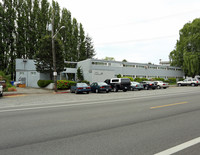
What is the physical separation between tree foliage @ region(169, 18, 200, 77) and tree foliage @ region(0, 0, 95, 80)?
29709 millimetres

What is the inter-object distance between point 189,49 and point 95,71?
32314mm

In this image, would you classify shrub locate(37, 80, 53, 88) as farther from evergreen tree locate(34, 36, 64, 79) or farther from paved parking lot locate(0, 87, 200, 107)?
paved parking lot locate(0, 87, 200, 107)

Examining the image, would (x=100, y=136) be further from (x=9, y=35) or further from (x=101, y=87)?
(x=9, y=35)

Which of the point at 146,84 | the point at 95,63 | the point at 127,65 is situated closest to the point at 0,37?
the point at 95,63

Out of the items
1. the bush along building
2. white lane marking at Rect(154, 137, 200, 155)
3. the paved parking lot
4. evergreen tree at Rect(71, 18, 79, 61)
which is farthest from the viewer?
evergreen tree at Rect(71, 18, 79, 61)

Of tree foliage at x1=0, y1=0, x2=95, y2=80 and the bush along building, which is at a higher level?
tree foliage at x1=0, y1=0, x2=95, y2=80

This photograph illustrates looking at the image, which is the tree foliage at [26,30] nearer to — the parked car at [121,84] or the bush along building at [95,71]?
the bush along building at [95,71]

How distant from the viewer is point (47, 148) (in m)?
3.65

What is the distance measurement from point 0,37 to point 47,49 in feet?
67.8

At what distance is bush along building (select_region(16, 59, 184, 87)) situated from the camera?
117 feet

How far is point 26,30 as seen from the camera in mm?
47156

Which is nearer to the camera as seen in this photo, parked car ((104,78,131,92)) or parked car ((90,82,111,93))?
parked car ((90,82,111,93))

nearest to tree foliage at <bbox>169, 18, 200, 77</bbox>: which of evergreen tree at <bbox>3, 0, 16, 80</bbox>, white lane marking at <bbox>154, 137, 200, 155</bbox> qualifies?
evergreen tree at <bbox>3, 0, 16, 80</bbox>

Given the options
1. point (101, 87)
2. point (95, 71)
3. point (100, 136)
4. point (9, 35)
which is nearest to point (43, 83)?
point (95, 71)
